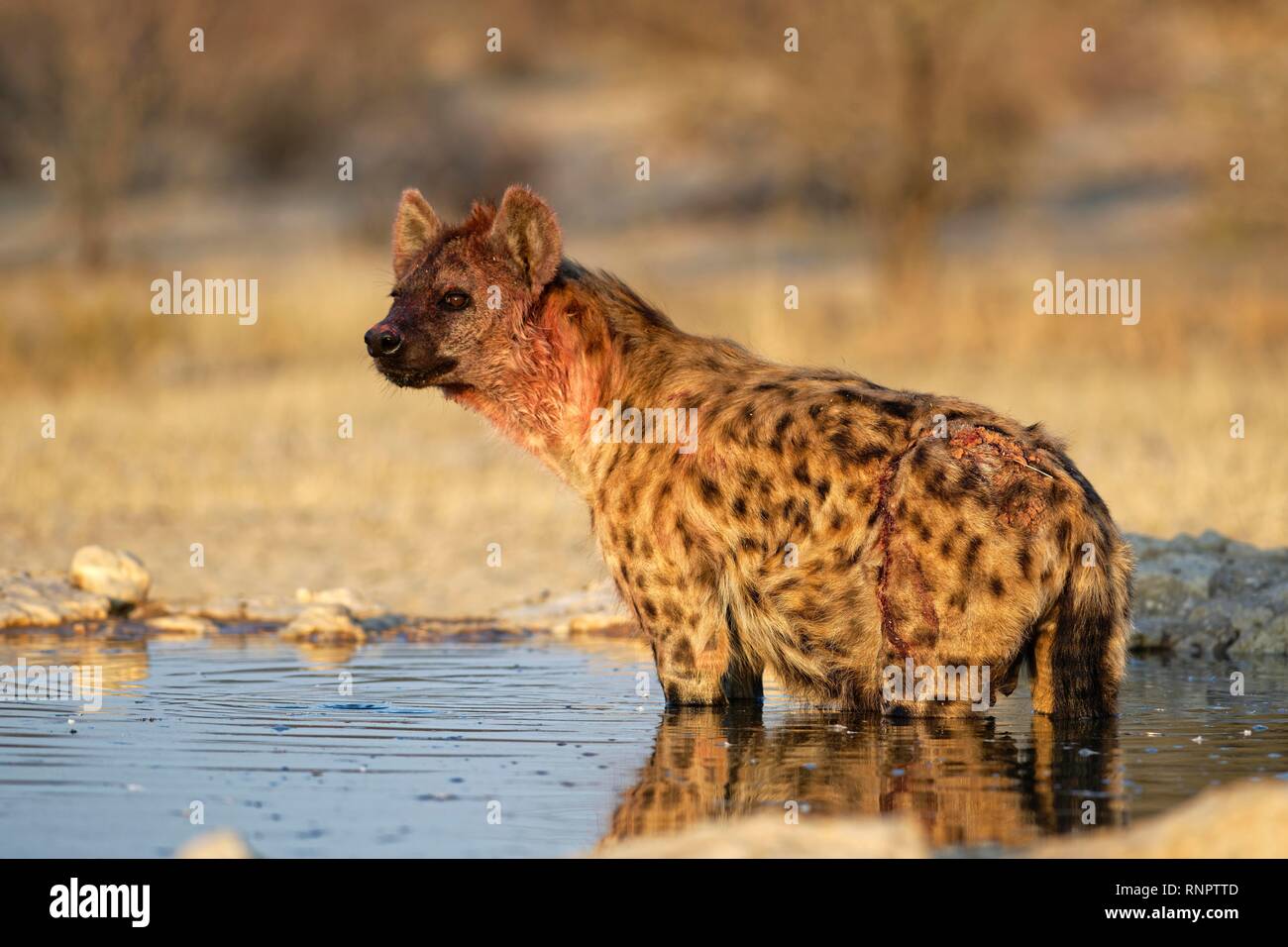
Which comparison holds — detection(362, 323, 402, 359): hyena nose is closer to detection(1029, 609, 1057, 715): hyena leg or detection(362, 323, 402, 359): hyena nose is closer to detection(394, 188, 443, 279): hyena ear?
detection(394, 188, 443, 279): hyena ear

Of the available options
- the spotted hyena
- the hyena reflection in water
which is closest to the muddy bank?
the spotted hyena

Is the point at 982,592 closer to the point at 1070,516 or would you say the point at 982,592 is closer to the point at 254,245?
the point at 1070,516

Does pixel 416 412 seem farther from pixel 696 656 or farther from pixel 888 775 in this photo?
pixel 888 775

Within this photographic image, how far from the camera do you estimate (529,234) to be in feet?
23.3

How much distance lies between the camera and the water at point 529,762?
5.38 metres

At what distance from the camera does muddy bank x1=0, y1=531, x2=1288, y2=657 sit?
8.59m

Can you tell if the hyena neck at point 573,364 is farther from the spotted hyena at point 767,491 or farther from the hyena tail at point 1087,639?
the hyena tail at point 1087,639

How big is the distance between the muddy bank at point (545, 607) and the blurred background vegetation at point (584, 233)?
0.42 meters

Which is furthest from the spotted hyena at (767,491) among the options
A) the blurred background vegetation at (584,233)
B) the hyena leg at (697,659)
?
the blurred background vegetation at (584,233)

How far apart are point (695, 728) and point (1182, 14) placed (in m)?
33.0

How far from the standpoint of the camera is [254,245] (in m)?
28.5

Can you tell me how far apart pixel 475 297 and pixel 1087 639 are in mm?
2517

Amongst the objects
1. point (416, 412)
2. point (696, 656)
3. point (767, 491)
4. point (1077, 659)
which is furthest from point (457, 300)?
point (416, 412)
